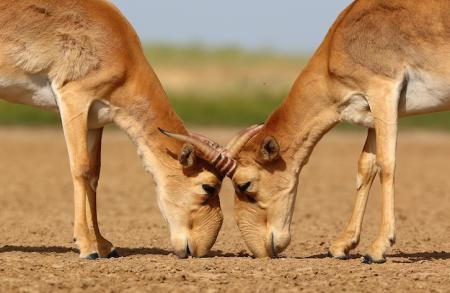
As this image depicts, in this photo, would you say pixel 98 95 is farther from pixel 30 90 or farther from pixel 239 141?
pixel 239 141

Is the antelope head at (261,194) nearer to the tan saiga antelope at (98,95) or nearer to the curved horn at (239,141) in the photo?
the curved horn at (239,141)

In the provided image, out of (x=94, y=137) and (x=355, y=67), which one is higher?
(x=355, y=67)

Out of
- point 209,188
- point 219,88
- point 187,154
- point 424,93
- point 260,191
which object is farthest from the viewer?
point 219,88

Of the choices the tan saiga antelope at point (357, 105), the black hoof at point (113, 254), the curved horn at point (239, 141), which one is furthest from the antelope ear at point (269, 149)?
the black hoof at point (113, 254)

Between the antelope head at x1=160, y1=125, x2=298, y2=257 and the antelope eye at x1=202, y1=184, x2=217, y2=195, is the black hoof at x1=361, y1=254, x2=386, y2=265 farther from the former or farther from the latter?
the antelope eye at x1=202, y1=184, x2=217, y2=195

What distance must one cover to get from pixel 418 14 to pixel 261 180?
8.24ft

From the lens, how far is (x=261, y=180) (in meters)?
12.2

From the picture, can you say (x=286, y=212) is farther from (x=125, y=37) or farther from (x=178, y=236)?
(x=125, y=37)

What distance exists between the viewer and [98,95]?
11914 millimetres

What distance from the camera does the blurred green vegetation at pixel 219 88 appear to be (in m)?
36.8

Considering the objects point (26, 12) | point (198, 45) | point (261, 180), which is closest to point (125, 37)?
point (26, 12)

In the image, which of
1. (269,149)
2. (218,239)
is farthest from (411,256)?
(218,239)

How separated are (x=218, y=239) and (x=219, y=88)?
37.1 m

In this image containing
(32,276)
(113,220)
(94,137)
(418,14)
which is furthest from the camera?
(113,220)
